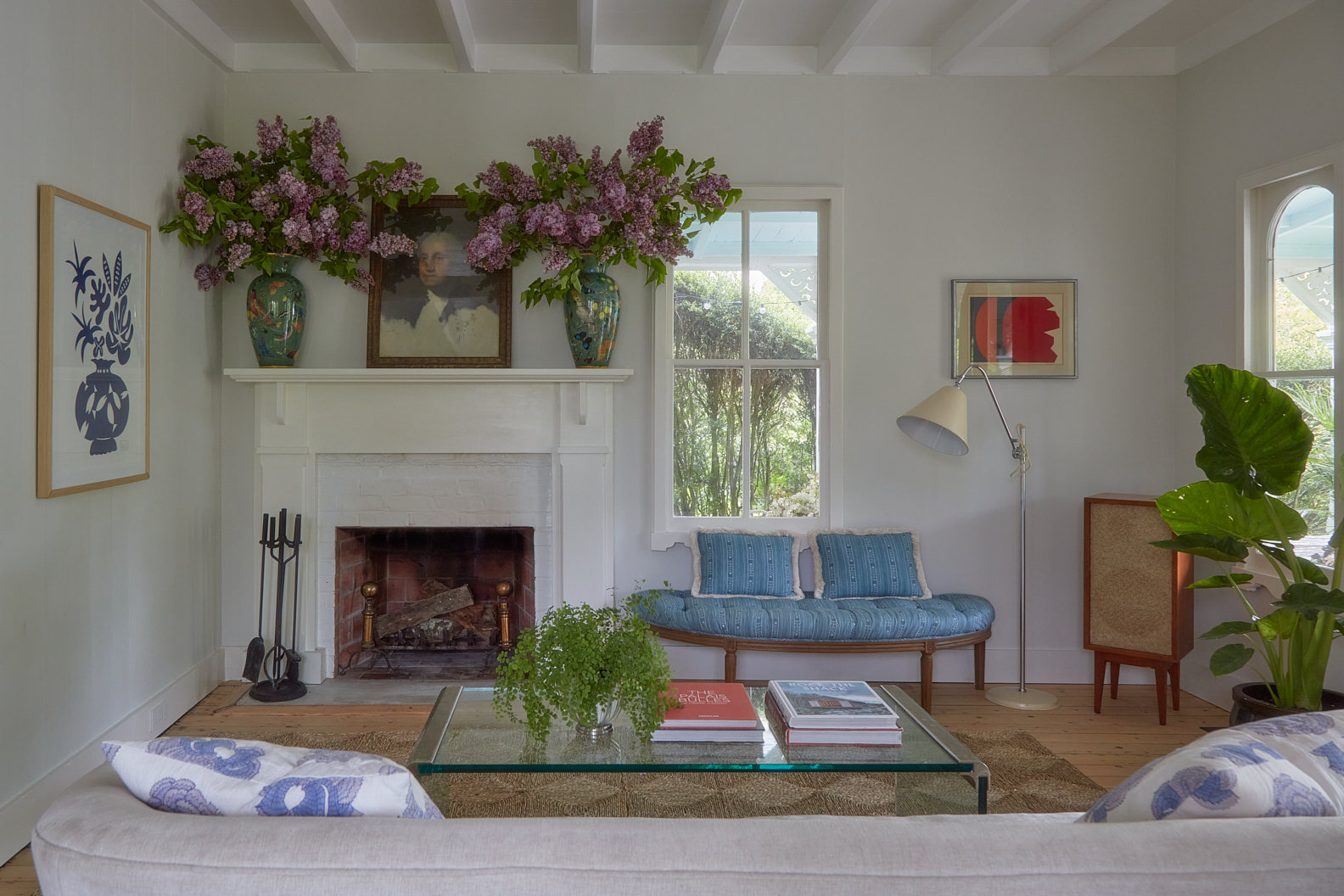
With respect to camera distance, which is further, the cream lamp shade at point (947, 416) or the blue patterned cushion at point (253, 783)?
the cream lamp shade at point (947, 416)

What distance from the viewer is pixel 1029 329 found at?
12.9ft

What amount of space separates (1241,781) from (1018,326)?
3082mm

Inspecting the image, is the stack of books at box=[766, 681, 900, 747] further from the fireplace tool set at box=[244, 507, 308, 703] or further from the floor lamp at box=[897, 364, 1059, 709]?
the fireplace tool set at box=[244, 507, 308, 703]

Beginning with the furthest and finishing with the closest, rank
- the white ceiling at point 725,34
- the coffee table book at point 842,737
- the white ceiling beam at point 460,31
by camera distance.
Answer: the white ceiling at point 725,34, the white ceiling beam at point 460,31, the coffee table book at point 842,737

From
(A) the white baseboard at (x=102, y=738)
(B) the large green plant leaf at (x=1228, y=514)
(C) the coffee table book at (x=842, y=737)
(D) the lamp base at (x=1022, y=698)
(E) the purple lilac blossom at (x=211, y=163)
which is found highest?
(E) the purple lilac blossom at (x=211, y=163)

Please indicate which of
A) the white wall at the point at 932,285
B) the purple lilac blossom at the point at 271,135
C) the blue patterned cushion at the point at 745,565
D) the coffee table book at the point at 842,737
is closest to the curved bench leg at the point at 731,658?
the blue patterned cushion at the point at 745,565

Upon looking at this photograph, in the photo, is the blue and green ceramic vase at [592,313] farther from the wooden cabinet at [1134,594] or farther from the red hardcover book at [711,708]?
the wooden cabinet at [1134,594]

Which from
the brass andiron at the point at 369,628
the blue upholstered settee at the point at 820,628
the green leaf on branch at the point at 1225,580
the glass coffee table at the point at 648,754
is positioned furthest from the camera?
the brass andiron at the point at 369,628

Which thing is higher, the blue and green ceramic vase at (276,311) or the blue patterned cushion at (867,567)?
the blue and green ceramic vase at (276,311)

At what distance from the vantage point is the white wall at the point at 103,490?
95.4 inches

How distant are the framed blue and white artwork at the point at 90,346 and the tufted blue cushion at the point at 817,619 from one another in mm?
1995

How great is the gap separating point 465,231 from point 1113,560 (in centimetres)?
309

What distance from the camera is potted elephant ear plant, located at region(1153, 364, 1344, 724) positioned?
8.77ft

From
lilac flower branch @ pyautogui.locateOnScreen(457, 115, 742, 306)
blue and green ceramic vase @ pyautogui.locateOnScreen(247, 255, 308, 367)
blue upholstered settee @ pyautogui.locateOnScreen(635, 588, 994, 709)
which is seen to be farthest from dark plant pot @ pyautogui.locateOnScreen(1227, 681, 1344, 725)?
blue and green ceramic vase @ pyautogui.locateOnScreen(247, 255, 308, 367)
